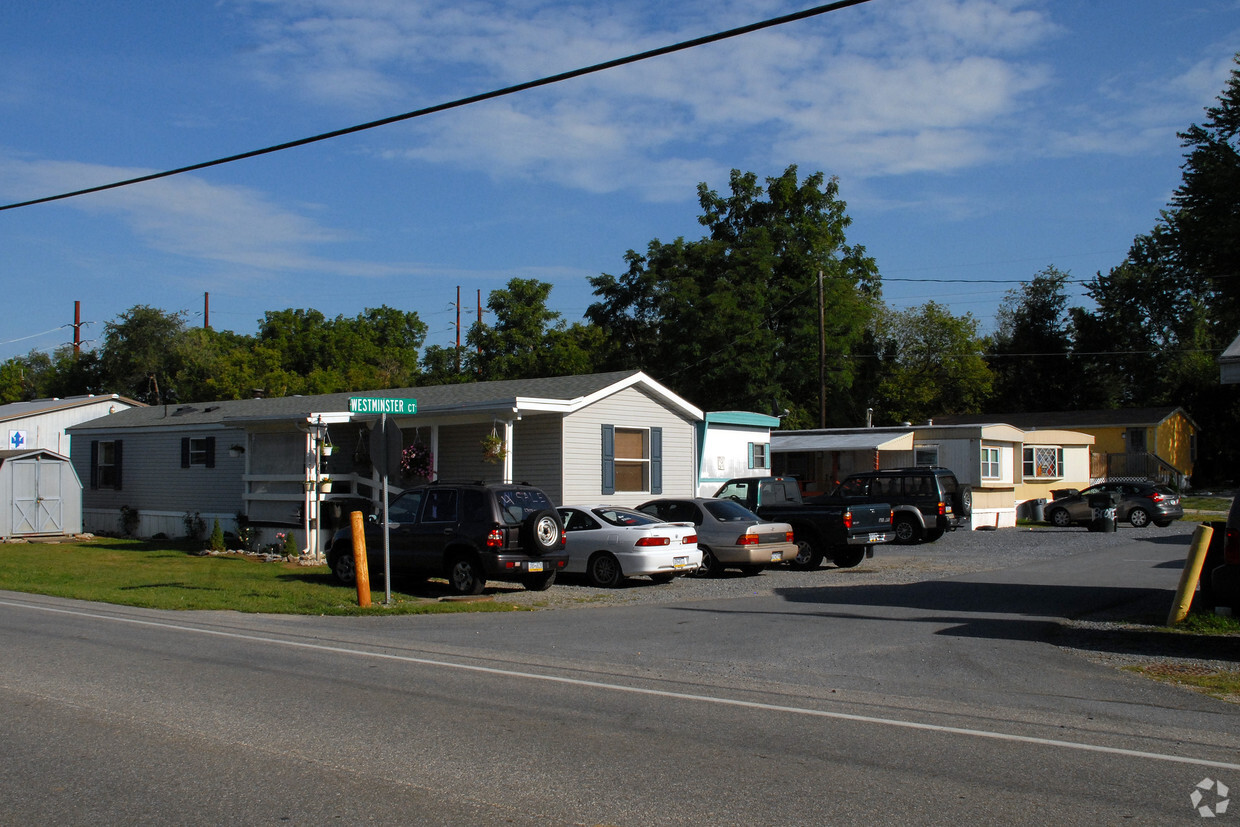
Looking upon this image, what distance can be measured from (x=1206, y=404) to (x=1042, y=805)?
219 feet

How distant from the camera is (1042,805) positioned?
545 centimetres

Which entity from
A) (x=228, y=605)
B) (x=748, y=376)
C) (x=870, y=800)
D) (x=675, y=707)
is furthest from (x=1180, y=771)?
(x=748, y=376)

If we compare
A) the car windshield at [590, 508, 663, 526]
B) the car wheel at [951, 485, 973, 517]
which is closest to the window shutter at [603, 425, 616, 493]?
the car windshield at [590, 508, 663, 526]

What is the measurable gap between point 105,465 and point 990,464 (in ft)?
93.0

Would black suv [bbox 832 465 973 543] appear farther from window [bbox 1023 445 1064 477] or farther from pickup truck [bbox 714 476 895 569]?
window [bbox 1023 445 1064 477]

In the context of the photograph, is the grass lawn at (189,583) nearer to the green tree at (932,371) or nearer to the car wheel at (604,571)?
the car wheel at (604,571)

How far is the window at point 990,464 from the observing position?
34.8 metres

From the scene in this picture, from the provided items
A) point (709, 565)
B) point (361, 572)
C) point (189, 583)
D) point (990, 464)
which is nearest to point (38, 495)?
point (189, 583)

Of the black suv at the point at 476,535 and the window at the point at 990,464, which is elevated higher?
the window at the point at 990,464

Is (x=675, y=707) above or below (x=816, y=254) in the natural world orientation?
below

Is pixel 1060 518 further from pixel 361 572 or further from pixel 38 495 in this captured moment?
pixel 38 495

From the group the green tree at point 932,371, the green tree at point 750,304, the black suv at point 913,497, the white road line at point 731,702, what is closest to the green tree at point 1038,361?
the green tree at point 932,371

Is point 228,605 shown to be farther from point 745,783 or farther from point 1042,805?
point 1042,805

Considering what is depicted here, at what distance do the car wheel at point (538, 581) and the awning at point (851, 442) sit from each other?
19.7 m
